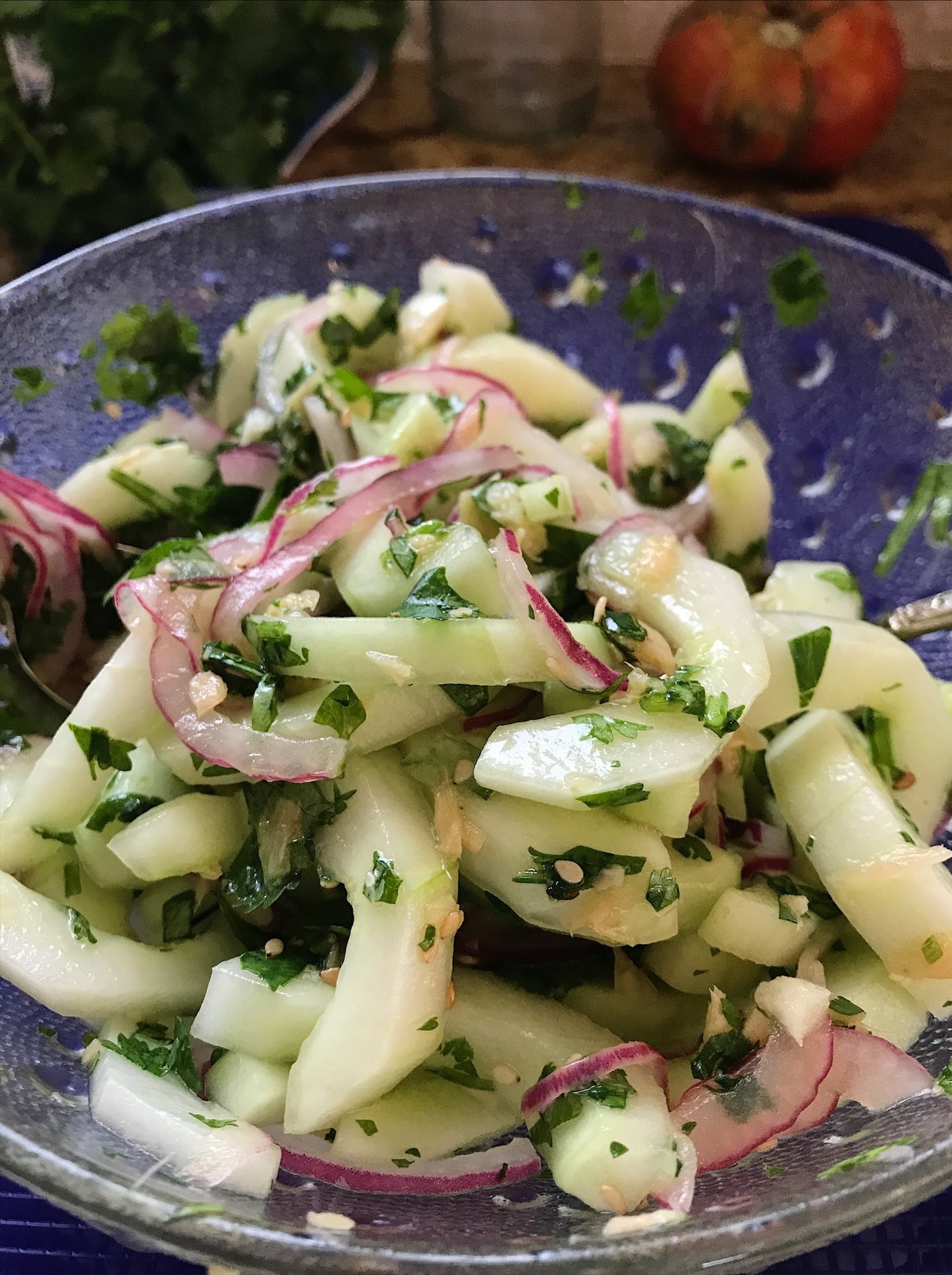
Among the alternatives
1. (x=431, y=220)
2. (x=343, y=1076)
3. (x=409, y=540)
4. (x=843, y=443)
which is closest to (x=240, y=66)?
(x=431, y=220)

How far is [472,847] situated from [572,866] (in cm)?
8

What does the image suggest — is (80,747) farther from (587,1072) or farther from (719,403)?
(719,403)

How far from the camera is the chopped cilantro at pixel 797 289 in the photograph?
150 cm

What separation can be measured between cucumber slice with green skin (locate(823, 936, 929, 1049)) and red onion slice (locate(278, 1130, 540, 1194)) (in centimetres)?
28

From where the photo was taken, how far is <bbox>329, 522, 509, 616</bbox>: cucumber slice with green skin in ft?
3.09

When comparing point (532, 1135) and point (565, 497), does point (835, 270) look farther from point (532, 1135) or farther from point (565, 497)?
point (532, 1135)

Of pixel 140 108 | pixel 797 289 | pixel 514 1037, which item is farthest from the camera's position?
pixel 140 108

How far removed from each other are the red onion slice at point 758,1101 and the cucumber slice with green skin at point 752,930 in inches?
3.3

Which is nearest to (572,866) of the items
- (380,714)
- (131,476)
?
(380,714)

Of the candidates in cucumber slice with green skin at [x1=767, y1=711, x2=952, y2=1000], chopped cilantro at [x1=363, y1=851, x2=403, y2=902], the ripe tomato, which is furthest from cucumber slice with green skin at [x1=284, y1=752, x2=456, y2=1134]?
the ripe tomato

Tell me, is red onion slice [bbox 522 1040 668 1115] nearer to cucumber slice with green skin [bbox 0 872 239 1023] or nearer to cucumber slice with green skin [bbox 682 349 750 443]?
cucumber slice with green skin [bbox 0 872 239 1023]

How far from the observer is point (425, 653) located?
2.91 ft

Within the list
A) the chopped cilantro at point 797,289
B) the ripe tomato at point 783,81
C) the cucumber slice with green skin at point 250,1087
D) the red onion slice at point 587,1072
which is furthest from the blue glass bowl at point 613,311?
the ripe tomato at point 783,81

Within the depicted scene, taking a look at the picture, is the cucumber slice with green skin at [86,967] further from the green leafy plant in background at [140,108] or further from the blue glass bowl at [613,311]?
the green leafy plant in background at [140,108]
